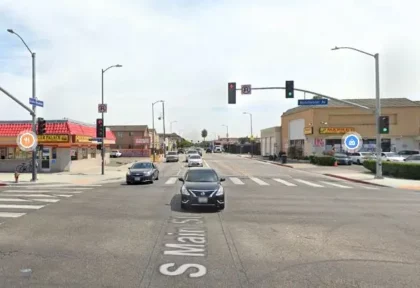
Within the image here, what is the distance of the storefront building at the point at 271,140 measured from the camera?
82.7m

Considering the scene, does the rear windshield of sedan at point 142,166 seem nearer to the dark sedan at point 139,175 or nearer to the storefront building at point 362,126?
the dark sedan at point 139,175

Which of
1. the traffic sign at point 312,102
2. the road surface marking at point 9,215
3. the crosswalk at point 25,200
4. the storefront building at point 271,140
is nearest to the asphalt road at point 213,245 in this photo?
the road surface marking at point 9,215

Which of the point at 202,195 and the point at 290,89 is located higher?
the point at 290,89

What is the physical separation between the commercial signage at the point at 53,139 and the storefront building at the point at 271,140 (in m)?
52.4

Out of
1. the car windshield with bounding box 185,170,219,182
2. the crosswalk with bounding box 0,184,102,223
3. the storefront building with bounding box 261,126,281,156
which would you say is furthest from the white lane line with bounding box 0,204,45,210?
the storefront building with bounding box 261,126,281,156

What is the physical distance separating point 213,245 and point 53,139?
92.7 feet

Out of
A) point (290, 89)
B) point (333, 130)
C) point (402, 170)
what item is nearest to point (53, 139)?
point (290, 89)

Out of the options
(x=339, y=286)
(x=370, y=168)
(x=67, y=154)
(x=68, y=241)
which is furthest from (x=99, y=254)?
(x=370, y=168)

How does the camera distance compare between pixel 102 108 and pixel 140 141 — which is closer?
pixel 102 108

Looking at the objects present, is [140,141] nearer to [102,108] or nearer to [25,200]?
[102,108]

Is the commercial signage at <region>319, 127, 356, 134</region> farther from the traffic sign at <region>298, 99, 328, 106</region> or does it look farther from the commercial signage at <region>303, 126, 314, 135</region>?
the traffic sign at <region>298, 99, 328, 106</region>

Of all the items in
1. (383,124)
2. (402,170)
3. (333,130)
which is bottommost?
(402,170)

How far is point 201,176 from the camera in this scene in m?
16.3

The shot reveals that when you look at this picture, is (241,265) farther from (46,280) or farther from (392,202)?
(392,202)
